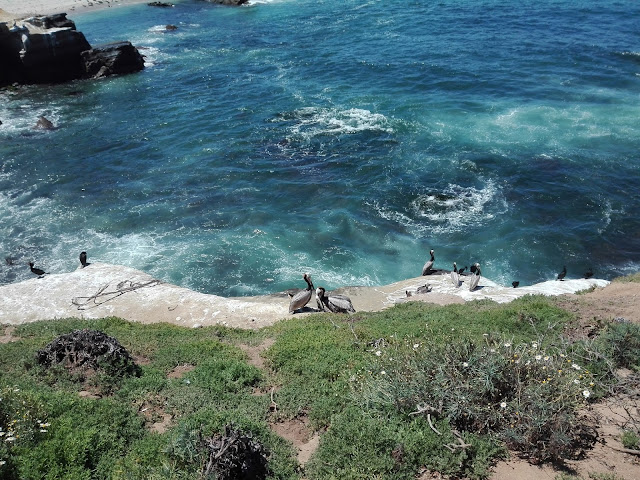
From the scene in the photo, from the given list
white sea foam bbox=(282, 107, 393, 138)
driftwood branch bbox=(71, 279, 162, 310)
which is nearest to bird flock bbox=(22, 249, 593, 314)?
driftwood branch bbox=(71, 279, 162, 310)

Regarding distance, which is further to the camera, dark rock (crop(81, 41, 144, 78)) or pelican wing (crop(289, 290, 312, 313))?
dark rock (crop(81, 41, 144, 78))

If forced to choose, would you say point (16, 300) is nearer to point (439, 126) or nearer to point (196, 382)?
point (196, 382)

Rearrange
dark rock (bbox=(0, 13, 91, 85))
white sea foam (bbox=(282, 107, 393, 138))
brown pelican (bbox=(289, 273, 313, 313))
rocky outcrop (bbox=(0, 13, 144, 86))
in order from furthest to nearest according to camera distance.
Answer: rocky outcrop (bbox=(0, 13, 144, 86)) < dark rock (bbox=(0, 13, 91, 85)) < white sea foam (bbox=(282, 107, 393, 138)) < brown pelican (bbox=(289, 273, 313, 313))

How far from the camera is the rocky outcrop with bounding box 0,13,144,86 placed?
153 ft

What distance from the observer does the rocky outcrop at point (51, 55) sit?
153 feet

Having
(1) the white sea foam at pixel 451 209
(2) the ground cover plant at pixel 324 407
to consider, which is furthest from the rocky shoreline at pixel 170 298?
(1) the white sea foam at pixel 451 209

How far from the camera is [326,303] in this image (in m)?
19.4

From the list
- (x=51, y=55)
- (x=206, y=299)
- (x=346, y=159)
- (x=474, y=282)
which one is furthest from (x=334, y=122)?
(x=51, y=55)

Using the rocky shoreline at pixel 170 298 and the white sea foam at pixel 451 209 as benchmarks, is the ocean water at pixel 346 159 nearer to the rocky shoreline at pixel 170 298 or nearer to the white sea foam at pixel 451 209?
the white sea foam at pixel 451 209

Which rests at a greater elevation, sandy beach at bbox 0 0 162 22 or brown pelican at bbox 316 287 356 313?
sandy beach at bbox 0 0 162 22

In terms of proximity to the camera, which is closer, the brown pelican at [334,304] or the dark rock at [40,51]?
the brown pelican at [334,304]

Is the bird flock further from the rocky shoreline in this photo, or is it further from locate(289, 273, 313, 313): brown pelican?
the rocky shoreline

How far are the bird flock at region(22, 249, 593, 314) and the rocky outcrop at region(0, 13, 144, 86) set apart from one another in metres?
30.4

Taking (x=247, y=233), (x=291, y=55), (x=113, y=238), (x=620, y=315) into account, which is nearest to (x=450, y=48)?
(x=291, y=55)
